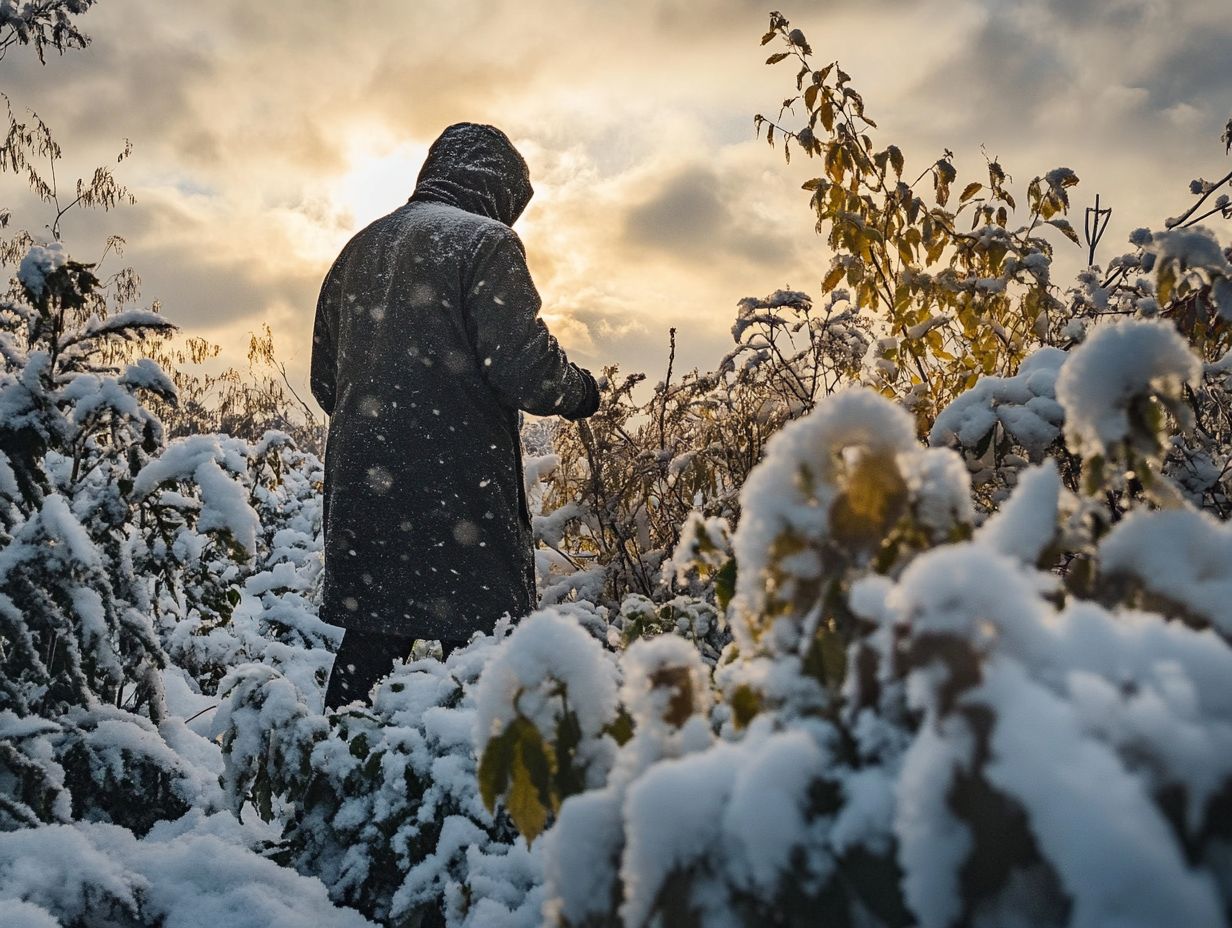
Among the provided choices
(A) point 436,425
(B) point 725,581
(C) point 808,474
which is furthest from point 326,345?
(C) point 808,474

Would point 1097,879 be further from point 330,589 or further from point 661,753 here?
point 330,589

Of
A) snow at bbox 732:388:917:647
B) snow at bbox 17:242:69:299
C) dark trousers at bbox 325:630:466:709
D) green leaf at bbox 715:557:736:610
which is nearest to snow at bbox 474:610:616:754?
snow at bbox 732:388:917:647

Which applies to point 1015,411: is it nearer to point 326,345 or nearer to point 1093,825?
point 1093,825

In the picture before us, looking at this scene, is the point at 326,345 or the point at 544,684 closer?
the point at 544,684

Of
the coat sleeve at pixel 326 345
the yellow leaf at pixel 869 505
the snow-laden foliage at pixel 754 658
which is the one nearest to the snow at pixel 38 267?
the snow-laden foliage at pixel 754 658

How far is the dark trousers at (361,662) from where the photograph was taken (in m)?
2.59

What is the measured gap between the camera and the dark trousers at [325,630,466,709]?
2.59 metres

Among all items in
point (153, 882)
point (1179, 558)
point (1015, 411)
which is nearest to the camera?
point (1179, 558)

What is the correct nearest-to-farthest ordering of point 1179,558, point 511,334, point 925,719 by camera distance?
1. point 925,719
2. point 1179,558
3. point 511,334

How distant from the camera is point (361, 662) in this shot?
2627 mm

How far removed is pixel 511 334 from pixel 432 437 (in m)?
0.41

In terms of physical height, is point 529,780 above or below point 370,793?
below

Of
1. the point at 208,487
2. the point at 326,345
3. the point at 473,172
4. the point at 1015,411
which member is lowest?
the point at 1015,411

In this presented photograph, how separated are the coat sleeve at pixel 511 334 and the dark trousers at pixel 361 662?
33.2 inches
